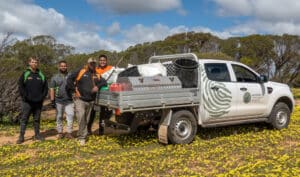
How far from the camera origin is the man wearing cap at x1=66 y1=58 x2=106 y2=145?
8.79 m

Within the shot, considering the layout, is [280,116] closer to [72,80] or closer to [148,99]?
[148,99]

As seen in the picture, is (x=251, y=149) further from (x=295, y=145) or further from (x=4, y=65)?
(x=4, y=65)

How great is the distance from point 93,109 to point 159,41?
2696 centimetres

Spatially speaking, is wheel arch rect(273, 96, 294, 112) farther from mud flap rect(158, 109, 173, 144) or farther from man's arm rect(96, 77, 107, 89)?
man's arm rect(96, 77, 107, 89)

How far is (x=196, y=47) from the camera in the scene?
34.6 meters

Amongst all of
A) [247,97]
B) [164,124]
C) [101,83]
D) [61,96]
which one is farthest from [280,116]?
[61,96]

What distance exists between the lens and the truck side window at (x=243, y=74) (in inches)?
377

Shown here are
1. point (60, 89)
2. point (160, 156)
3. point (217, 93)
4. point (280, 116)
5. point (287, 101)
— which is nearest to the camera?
point (160, 156)

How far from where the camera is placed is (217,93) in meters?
8.97

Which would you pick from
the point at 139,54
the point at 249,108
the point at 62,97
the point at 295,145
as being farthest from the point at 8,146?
the point at 139,54

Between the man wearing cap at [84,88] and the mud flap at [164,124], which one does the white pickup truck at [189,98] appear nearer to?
the mud flap at [164,124]

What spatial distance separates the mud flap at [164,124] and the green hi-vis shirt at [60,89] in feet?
8.27

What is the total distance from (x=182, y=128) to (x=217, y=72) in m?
1.70

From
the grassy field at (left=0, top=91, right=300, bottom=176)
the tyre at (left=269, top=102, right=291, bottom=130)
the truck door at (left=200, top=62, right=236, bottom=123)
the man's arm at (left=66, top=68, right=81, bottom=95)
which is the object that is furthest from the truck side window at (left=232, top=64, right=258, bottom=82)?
the man's arm at (left=66, top=68, right=81, bottom=95)
